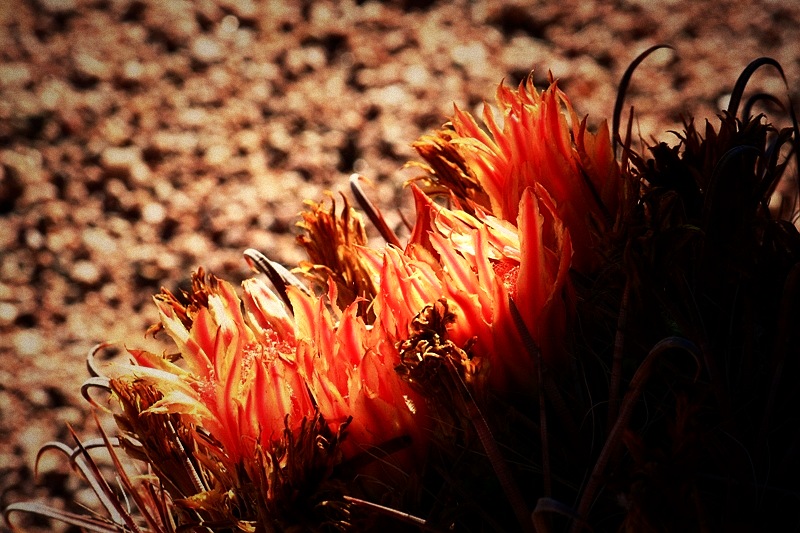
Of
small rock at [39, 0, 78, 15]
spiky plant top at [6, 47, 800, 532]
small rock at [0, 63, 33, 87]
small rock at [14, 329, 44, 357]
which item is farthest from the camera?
small rock at [39, 0, 78, 15]

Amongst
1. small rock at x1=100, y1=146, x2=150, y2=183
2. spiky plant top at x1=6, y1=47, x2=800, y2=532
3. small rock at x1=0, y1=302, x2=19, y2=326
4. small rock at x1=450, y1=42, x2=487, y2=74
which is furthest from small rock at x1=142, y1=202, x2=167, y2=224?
spiky plant top at x1=6, y1=47, x2=800, y2=532

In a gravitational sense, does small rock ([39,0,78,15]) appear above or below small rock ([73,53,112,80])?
above

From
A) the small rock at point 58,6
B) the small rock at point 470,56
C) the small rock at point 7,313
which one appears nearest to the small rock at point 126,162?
the small rock at point 7,313

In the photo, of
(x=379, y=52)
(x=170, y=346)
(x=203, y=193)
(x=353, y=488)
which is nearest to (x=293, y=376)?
(x=353, y=488)

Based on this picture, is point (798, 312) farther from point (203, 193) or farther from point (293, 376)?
point (203, 193)

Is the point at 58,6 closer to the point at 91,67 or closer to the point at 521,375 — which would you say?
the point at 91,67

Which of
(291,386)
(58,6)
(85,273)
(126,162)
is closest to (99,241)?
(85,273)

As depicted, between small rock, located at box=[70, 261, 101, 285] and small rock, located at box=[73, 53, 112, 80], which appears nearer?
small rock, located at box=[70, 261, 101, 285]

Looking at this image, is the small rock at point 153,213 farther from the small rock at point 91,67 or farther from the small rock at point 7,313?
the small rock at point 91,67

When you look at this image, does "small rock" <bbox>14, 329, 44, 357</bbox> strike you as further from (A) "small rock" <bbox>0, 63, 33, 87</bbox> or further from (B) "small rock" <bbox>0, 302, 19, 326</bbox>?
(A) "small rock" <bbox>0, 63, 33, 87</bbox>
